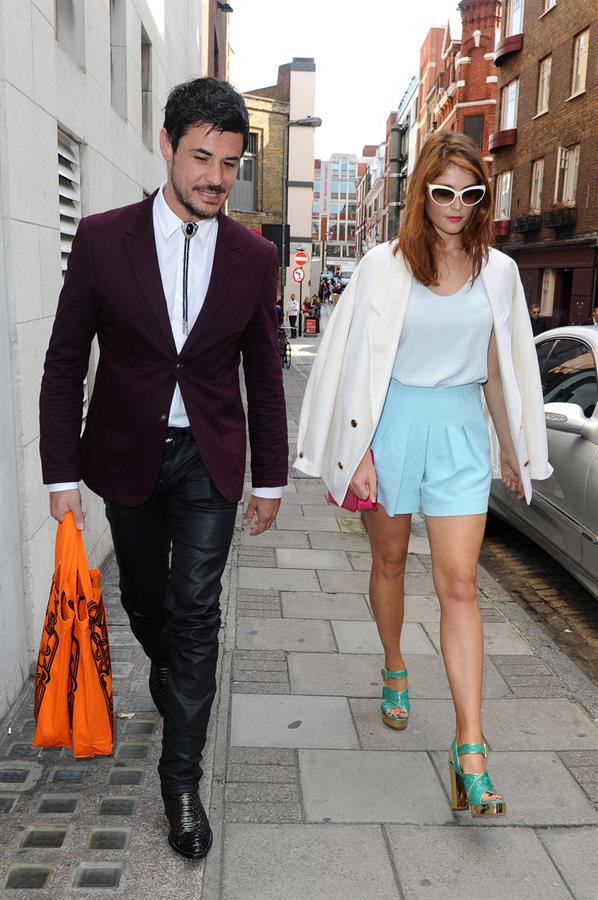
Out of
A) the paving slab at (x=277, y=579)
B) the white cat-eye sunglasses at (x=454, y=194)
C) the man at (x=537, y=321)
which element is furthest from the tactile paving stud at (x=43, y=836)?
the man at (x=537, y=321)

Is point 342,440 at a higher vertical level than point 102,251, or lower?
lower

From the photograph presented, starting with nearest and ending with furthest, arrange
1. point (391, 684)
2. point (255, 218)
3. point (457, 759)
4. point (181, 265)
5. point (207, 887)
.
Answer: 1. point (207, 887)
2. point (181, 265)
3. point (457, 759)
4. point (391, 684)
5. point (255, 218)

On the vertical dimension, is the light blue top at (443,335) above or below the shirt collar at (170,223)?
below

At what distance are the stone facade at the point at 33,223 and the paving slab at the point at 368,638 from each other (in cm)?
146

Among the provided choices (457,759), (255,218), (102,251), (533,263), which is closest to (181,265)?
(102,251)

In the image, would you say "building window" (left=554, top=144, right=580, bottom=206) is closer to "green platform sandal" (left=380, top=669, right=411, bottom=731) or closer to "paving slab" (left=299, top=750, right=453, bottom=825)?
"green platform sandal" (left=380, top=669, right=411, bottom=731)

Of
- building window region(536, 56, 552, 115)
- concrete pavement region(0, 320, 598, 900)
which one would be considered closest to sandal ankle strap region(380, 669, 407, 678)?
concrete pavement region(0, 320, 598, 900)

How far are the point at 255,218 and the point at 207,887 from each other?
39637 millimetres

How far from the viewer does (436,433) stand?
118 inches

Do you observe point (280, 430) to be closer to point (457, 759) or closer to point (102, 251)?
point (102, 251)

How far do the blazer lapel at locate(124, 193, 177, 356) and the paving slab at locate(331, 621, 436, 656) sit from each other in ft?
7.30

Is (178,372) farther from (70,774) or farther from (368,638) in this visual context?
(368,638)

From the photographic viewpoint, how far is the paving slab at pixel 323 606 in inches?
187

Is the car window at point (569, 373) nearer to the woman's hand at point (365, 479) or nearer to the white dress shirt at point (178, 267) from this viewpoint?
the woman's hand at point (365, 479)
